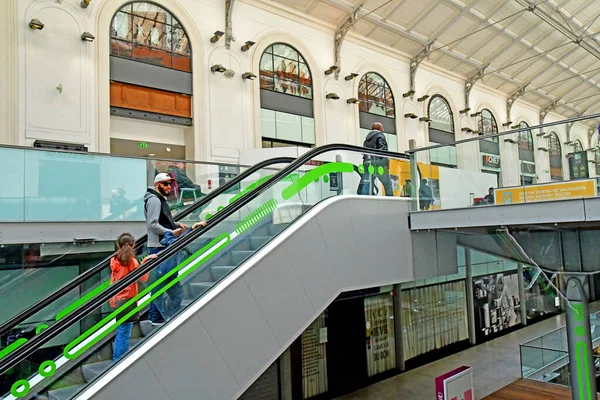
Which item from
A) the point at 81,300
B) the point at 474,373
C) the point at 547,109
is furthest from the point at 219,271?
the point at 547,109

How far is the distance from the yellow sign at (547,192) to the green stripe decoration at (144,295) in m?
4.27

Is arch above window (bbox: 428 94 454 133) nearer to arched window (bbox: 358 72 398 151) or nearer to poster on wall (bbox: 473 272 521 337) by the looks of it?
arched window (bbox: 358 72 398 151)

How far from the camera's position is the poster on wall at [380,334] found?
13555 mm

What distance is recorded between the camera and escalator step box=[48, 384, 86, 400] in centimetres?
383

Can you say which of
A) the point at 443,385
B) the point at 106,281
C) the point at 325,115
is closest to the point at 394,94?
the point at 325,115

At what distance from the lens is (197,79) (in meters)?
12.6

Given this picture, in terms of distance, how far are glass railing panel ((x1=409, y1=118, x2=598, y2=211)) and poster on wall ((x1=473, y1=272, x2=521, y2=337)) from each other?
1121 centimetres

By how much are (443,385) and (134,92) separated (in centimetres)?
978

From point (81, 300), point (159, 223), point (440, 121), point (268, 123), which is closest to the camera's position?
point (81, 300)

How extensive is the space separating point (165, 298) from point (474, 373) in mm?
12185

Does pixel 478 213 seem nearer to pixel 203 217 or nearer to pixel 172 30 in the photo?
pixel 203 217

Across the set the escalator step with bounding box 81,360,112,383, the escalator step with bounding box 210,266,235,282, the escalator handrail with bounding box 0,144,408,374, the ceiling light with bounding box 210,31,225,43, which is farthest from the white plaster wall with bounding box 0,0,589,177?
the escalator step with bounding box 81,360,112,383

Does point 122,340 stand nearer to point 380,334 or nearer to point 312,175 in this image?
point 312,175

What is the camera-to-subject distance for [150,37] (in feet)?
39.2
